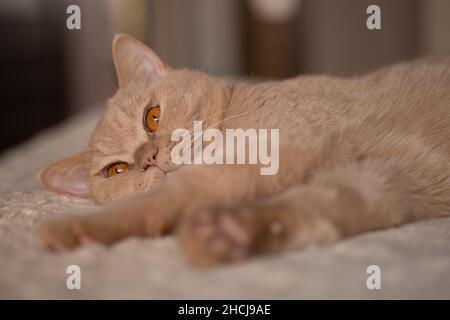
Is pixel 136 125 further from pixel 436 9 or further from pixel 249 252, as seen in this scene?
pixel 436 9

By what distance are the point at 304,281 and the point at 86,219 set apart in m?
0.42

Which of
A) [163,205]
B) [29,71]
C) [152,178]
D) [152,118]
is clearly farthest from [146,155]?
[29,71]

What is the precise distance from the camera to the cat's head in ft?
4.49

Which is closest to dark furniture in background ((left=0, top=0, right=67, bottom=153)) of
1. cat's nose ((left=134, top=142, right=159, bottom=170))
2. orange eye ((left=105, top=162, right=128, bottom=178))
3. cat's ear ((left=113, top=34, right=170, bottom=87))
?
cat's ear ((left=113, top=34, right=170, bottom=87))

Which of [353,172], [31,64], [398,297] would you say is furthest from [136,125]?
[31,64]

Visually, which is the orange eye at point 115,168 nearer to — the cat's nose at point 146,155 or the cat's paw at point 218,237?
the cat's nose at point 146,155

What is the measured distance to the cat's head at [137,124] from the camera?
4.49ft

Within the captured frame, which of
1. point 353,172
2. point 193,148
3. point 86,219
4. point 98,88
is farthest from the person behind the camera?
point 98,88

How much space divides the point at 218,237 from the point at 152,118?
27.6 inches

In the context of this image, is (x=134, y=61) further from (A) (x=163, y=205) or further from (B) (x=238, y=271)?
(B) (x=238, y=271)

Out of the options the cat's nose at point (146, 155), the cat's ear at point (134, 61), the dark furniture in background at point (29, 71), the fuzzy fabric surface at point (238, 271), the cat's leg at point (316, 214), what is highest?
the dark furniture in background at point (29, 71)

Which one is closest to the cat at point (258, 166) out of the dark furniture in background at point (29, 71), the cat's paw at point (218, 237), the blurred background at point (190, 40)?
the cat's paw at point (218, 237)

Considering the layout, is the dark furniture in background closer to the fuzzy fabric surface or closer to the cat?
the cat
